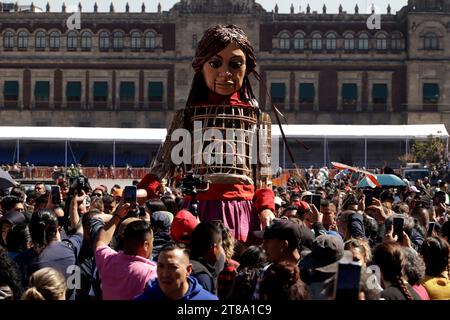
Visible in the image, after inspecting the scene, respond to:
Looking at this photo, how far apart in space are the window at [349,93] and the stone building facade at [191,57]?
5cm

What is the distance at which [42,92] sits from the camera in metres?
57.2

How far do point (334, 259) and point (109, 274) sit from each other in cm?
130

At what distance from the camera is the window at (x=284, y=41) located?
56.8 meters

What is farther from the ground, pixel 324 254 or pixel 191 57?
pixel 191 57

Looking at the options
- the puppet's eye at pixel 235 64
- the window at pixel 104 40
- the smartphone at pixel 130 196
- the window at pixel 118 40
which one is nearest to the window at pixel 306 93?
the window at pixel 118 40

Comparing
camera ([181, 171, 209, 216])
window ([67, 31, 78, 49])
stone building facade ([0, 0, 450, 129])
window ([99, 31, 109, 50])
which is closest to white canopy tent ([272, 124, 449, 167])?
stone building facade ([0, 0, 450, 129])

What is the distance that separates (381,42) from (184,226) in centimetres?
5073

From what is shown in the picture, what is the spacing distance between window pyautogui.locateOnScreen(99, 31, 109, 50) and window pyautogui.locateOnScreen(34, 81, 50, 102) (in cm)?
349

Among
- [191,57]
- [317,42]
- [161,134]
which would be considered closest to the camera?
[161,134]

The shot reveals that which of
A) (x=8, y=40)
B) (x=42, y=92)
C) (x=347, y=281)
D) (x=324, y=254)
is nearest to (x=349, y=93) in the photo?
(x=42, y=92)

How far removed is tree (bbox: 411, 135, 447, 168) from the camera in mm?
45331

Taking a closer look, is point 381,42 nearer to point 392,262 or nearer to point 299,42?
point 299,42

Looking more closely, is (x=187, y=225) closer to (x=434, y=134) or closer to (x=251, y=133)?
(x=251, y=133)

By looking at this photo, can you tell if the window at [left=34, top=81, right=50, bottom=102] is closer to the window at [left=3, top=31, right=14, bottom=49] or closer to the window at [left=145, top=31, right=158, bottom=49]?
the window at [left=3, top=31, right=14, bottom=49]
